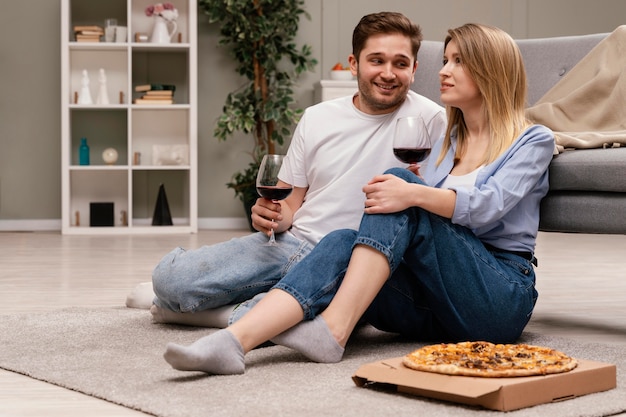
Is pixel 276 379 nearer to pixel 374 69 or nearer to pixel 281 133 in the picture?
pixel 374 69

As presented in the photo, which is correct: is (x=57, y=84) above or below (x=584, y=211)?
above

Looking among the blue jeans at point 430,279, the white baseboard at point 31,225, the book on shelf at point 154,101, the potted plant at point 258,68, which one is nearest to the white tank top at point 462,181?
the blue jeans at point 430,279

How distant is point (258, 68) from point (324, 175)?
4.12 meters

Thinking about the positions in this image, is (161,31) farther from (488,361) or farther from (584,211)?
(488,361)

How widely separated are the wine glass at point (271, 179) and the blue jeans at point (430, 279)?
15 cm

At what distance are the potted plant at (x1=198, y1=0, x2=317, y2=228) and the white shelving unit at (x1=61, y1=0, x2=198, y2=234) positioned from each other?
261 millimetres

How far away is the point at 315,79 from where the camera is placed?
22.9ft

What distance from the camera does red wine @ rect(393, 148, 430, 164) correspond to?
2.19m

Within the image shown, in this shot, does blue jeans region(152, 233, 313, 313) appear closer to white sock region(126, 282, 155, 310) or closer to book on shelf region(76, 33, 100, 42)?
white sock region(126, 282, 155, 310)

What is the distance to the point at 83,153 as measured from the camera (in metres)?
6.45

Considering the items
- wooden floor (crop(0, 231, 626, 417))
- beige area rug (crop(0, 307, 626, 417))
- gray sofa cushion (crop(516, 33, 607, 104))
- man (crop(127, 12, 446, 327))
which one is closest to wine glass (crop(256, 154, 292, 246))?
man (crop(127, 12, 446, 327))

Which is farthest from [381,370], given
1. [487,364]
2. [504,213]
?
[504,213]

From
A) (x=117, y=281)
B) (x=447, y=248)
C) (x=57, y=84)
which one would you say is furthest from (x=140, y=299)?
(x=57, y=84)

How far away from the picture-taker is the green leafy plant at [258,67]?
6371 mm
